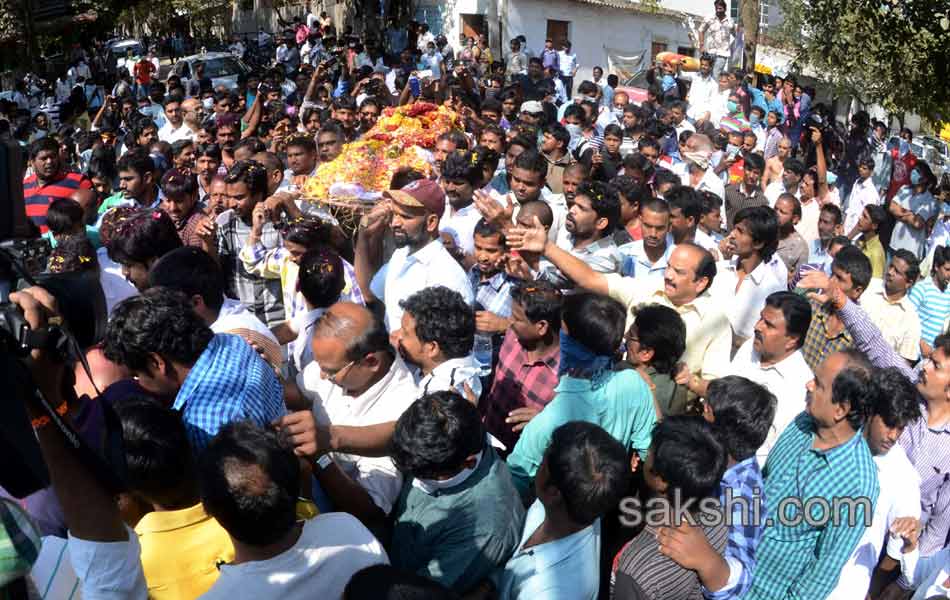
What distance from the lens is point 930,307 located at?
6.11m

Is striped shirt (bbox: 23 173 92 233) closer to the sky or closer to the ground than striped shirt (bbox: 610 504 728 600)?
closer to the ground

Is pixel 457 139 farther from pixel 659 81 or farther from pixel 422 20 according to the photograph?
pixel 422 20

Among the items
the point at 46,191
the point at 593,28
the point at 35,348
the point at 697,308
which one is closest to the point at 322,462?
the point at 35,348

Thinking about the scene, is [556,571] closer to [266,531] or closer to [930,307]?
[266,531]

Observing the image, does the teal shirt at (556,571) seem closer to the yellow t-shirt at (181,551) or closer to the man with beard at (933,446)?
the yellow t-shirt at (181,551)

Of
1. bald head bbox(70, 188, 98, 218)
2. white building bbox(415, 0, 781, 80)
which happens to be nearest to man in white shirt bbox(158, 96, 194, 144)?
bald head bbox(70, 188, 98, 218)

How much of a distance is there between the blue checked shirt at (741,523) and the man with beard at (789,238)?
3.51m

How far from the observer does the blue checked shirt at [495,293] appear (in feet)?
14.1

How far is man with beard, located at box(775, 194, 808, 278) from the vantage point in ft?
21.0

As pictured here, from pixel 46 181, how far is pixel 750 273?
16.7 ft

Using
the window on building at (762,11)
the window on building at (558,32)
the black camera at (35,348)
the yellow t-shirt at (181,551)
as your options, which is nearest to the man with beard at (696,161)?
the yellow t-shirt at (181,551)

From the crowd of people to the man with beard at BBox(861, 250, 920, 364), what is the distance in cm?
1

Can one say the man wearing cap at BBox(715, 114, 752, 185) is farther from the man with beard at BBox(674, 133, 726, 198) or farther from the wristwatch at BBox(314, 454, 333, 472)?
the wristwatch at BBox(314, 454, 333, 472)

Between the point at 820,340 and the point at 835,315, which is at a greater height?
the point at 835,315
